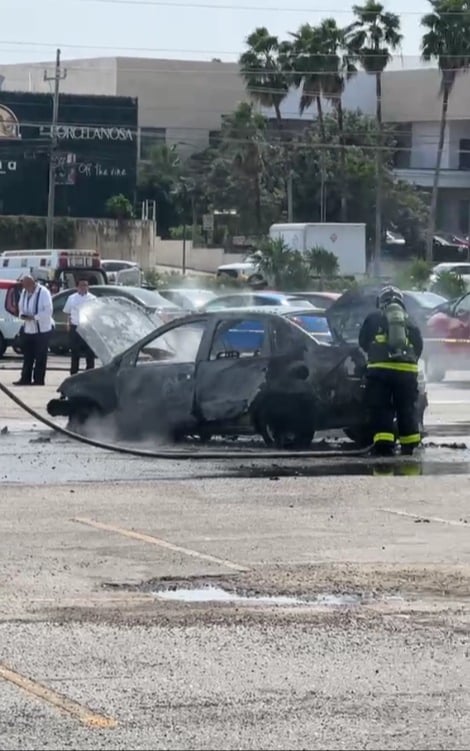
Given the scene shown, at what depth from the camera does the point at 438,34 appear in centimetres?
6644

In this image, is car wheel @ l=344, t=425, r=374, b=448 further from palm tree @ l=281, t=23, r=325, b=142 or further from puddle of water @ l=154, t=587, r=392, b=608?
palm tree @ l=281, t=23, r=325, b=142

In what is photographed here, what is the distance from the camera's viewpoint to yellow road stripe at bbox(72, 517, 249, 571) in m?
10.3

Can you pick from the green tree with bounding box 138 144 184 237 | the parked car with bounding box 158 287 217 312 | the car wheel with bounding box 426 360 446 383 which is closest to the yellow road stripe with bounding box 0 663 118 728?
the car wheel with bounding box 426 360 446 383

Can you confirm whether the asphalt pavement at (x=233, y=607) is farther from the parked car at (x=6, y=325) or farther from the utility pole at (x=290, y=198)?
the utility pole at (x=290, y=198)

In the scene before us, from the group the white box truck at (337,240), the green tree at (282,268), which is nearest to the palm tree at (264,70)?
the white box truck at (337,240)

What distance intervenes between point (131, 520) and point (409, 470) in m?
4.07

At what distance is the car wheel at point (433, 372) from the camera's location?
1049 inches

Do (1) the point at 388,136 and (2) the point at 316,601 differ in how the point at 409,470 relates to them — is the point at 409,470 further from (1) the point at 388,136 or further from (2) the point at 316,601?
(1) the point at 388,136

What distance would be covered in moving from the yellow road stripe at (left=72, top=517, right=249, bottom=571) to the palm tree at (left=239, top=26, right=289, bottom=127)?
63.1 metres

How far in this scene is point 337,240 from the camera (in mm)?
57938

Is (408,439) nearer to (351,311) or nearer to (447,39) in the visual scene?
(351,311)

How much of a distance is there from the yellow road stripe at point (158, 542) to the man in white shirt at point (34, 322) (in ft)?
40.1

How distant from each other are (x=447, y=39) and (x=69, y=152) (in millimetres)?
19034

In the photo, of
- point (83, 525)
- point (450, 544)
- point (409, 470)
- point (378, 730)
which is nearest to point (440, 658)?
point (378, 730)
